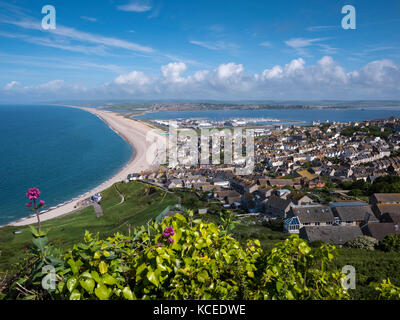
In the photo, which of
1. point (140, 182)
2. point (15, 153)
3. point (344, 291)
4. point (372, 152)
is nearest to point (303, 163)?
point (372, 152)

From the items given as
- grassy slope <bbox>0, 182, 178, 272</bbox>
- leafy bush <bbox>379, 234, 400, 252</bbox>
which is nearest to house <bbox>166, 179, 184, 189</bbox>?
grassy slope <bbox>0, 182, 178, 272</bbox>

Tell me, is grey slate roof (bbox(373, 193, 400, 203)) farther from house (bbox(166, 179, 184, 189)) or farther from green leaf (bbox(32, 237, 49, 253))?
green leaf (bbox(32, 237, 49, 253))

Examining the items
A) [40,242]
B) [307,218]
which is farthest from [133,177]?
[40,242]

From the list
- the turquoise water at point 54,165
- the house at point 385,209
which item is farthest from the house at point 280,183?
the turquoise water at point 54,165

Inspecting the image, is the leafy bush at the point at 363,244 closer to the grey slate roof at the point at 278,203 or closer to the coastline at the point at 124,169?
the grey slate roof at the point at 278,203

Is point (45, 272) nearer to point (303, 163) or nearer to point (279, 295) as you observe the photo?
point (279, 295)

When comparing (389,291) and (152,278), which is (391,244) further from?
(152,278)
